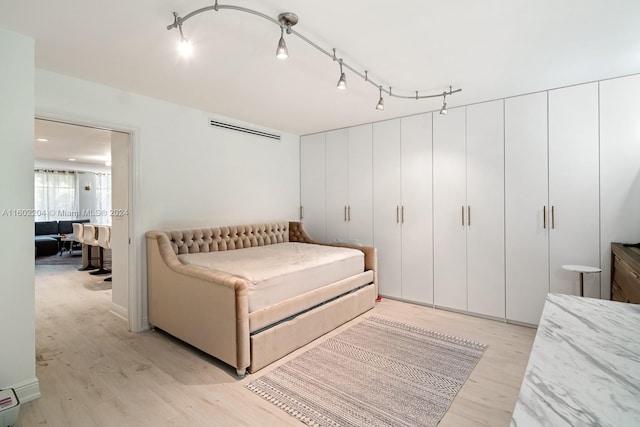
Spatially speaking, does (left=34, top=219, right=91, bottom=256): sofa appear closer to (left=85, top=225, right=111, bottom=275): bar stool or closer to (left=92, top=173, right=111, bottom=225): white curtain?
(left=92, top=173, right=111, bottom=225): white curtain

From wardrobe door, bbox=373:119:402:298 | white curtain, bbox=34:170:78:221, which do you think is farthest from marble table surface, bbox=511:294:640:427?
white curtain, bbox=34:170:78:221

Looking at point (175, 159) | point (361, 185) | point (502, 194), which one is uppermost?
point (175, 159)

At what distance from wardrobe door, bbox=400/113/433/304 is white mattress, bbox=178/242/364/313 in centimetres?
78

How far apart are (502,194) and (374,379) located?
8.49ft

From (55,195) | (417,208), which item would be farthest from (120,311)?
(55,195)

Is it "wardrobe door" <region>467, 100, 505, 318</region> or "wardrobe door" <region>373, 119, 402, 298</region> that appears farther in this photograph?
"wardrobe door" <region>373, 119, 402, 298</region>

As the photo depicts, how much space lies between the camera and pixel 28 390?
222 cm

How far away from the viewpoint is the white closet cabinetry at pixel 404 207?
416cm

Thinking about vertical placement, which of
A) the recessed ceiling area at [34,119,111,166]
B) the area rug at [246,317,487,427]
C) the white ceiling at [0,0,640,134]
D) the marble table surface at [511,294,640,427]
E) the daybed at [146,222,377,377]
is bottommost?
the area rug at [246,317,487,427]

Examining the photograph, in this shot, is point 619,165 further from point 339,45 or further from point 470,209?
point 339,45

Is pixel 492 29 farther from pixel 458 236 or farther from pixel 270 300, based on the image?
pixel 270 300

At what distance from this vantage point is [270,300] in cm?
273

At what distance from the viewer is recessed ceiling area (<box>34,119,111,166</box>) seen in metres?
4.70

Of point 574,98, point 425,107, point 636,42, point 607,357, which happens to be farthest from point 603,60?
point 607,357
